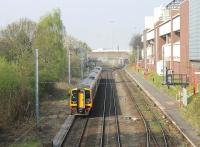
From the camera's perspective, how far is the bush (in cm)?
2271

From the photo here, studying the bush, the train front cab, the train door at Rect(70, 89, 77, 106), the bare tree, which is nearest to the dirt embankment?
→ the bush

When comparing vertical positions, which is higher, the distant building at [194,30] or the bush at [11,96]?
the distant building at [194,30]

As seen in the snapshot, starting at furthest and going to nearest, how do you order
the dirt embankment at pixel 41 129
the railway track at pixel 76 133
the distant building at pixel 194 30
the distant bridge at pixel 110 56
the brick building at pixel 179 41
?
the distant bridge at pixel 110 56 < the brick building at pixel 179 41 < the distant building at pixel 194 30 < the dirt embankment at pixel 41 129 < the railway track at pixel 76 133

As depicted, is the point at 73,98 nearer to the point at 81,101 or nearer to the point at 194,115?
the point at 81,101

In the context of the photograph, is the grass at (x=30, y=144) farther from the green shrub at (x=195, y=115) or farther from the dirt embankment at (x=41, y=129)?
the green shrub at (x=195, y=115)

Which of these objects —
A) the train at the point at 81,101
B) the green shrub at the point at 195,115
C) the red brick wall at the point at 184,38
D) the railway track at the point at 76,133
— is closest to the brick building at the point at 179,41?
the red brick wall at the point at 184,38

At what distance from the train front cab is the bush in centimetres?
297

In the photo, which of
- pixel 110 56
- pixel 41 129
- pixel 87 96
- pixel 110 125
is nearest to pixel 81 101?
pixel 87 96

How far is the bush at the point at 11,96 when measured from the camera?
894 inches

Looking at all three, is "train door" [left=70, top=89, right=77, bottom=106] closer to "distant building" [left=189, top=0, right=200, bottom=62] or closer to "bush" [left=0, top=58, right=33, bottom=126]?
"bush" [left=0, top=58, right=33, bottom=126]

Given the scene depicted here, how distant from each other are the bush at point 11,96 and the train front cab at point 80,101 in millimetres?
2967

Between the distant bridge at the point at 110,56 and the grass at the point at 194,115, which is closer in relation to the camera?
the grass at the point at 194,115

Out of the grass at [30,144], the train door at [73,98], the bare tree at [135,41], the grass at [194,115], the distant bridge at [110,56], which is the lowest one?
the grass at [30,144]

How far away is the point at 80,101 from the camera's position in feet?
91.1
